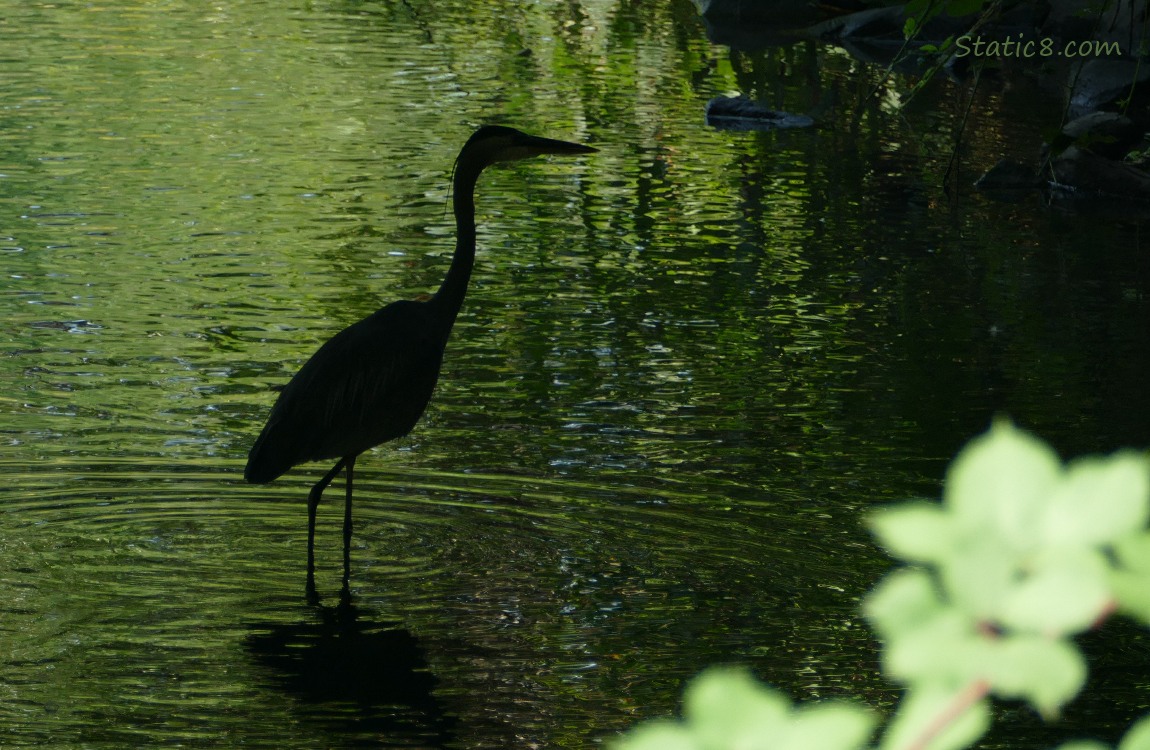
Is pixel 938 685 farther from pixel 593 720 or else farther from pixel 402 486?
pixel 402 486

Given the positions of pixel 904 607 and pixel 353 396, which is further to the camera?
pixel 353 396

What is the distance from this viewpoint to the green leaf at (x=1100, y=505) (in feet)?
2.53

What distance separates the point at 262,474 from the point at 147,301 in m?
4.83

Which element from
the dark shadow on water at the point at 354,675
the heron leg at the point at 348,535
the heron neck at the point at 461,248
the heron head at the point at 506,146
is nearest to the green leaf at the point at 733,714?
the dark shadow on water at the point at 354,675

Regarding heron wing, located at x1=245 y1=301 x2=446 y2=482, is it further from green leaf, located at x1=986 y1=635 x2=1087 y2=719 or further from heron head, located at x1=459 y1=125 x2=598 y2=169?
green leaf, located at x1=986 y1=635 x2=1087 y2=719

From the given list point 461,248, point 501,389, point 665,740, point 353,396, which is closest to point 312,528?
point 353,396

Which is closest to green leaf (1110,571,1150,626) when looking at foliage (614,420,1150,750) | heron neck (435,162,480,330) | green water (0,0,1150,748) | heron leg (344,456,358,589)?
foliage (614,420,1150,750)

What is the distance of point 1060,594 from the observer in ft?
2.51

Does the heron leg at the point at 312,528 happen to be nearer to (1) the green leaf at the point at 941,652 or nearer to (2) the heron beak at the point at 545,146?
(2) the heron beak at the point at 545,146

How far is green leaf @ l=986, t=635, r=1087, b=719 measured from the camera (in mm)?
763

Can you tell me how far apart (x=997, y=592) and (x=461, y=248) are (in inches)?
254

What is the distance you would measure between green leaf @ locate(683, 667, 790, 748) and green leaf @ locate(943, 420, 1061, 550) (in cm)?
14

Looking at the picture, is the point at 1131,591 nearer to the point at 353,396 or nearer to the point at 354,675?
the point at 354,675

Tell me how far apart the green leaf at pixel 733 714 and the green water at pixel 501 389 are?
4.45m
